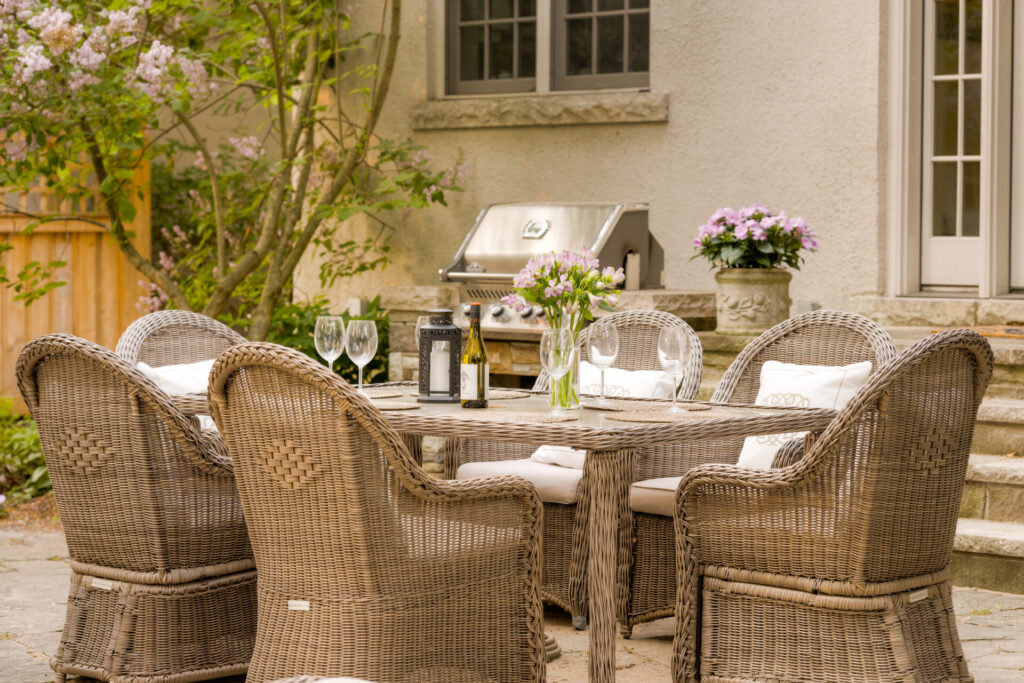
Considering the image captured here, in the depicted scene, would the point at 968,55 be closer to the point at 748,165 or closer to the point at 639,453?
the point at 748,165

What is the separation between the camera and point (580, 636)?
443 centimetres

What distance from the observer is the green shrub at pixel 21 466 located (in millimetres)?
6918

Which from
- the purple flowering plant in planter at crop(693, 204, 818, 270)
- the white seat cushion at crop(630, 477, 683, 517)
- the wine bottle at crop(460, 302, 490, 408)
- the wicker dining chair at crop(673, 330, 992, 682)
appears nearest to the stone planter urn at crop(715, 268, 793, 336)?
the purple flowering plant in planter at crop(693, 204, 818, 270)

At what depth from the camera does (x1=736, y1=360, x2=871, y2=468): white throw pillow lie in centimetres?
427

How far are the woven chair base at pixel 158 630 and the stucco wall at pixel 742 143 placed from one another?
4.02 meters

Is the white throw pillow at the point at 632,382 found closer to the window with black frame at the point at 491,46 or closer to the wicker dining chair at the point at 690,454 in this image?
the wicker dining chair at the point at 690,454

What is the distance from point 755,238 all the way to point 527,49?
2669mm

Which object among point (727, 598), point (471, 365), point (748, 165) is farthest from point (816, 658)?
point (748, 165)

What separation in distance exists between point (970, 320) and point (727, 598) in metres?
3.49

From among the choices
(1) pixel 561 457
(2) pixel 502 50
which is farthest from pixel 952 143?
(1) pixel 561 457

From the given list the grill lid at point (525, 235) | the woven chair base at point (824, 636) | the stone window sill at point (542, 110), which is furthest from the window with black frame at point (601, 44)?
the woven chair base at point (824, 636)

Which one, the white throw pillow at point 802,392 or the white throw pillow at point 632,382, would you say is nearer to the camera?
the white throw pillow at point 802,392

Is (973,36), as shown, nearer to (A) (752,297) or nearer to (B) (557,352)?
(A) (752,297)

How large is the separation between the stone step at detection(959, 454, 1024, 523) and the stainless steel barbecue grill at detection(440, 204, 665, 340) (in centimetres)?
187
